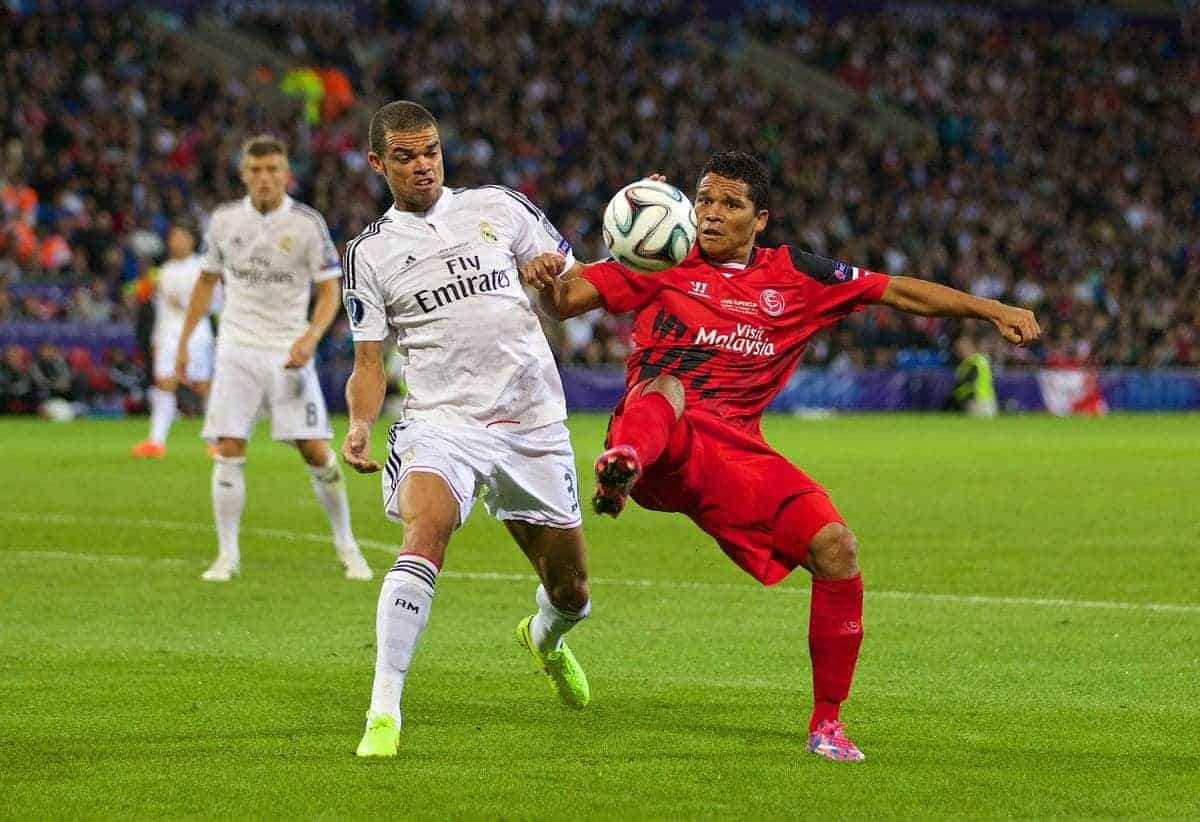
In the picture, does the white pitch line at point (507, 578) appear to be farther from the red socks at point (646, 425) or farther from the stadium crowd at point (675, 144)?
the stadium crowd at point (675, 144)

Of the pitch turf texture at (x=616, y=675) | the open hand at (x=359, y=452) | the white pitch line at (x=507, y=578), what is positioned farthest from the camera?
the white pitch line at (x=507, y=578)

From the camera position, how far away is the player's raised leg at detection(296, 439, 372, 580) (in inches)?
441

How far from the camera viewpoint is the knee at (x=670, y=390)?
639cm

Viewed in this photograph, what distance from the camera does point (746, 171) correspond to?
6648 millimetres

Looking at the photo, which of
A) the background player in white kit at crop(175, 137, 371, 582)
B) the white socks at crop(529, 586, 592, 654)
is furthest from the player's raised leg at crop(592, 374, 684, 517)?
the background player in white kit at crop(175, 137, 371, 582)

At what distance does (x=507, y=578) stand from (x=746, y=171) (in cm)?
501

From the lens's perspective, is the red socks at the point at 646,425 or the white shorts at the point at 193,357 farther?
the white shorts at the point at 193,357

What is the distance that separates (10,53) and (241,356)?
73.8 feet

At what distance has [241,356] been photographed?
11.4m

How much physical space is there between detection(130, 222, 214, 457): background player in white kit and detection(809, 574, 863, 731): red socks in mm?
13950

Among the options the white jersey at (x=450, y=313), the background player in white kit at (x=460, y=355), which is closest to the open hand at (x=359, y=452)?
the background player in white kit at (x=460, y=355)

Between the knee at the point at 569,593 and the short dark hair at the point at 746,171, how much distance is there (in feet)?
5.01

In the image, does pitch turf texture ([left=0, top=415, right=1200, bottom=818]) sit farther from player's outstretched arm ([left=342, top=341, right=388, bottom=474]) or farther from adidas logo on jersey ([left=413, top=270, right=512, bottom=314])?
adidas logo on jersey ([left=413, top=270, right=512, bottom=314])

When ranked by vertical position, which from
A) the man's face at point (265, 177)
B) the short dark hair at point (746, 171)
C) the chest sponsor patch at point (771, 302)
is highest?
the short dark hair at point (746, 171)
